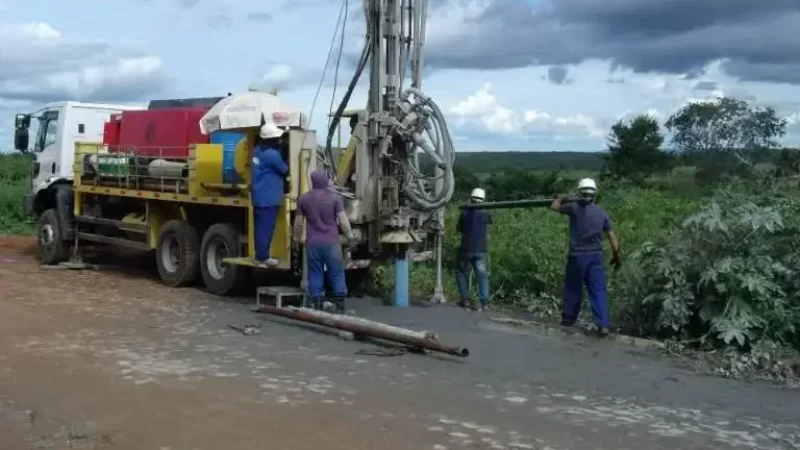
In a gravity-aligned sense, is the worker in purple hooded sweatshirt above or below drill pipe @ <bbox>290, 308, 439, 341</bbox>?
above

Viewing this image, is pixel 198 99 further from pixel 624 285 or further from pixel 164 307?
pixel 624 285

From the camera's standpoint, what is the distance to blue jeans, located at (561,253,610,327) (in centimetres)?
1137

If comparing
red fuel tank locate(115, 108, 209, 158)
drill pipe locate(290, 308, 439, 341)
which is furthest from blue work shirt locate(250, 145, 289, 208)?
red fuel tank locate(115, 108, 209, 158)

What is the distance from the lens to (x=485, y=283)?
13.6m

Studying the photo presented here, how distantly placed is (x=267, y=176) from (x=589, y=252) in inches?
168

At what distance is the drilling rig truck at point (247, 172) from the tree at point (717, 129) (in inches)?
314

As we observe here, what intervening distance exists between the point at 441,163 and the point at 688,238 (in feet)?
10.8

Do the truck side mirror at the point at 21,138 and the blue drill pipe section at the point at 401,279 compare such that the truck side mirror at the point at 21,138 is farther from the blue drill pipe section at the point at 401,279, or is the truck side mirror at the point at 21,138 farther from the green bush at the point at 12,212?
the blue drill pipe section at the point at 401,279

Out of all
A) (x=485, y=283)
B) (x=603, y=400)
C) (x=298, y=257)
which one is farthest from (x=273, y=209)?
(x=603, y=400)

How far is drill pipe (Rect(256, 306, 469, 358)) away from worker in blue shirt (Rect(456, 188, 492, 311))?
8.55ft

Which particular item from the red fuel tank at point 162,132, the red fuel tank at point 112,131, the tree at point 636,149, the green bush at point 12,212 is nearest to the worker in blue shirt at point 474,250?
the red fuel tank at point 162,132

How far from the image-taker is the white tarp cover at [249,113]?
13.8 m

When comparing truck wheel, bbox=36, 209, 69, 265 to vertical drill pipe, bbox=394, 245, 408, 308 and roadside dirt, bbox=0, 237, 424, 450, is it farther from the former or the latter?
vertical drill pipe, bbox=394, 245, 408, 308

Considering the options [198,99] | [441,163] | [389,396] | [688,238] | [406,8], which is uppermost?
[406,8]
